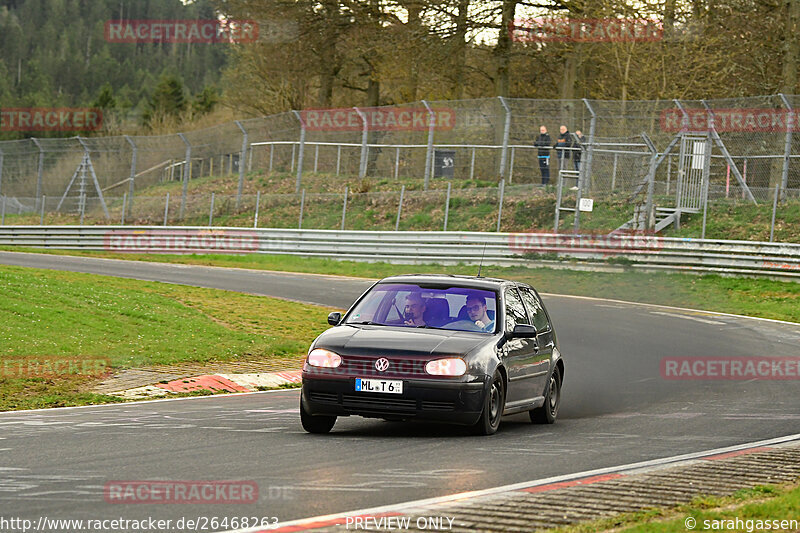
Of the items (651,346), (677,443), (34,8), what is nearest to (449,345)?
(677,443)

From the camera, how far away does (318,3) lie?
44.4 m

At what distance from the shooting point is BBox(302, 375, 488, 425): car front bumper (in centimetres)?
966

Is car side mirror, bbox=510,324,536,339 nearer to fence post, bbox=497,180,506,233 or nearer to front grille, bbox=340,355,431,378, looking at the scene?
front grille, bbox=340,355,431,378

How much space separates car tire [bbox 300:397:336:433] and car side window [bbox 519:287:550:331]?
268cm

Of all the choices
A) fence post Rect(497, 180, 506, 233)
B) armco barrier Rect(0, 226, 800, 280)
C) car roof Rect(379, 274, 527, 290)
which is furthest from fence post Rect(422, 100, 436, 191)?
car roof Rect(379, 274, 527, 290)

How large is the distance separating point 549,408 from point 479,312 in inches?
59.7

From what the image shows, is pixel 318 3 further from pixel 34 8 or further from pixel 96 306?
pixel 34 8

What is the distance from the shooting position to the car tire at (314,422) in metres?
10.1

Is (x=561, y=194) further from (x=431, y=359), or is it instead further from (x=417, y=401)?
(x=417, y=401)

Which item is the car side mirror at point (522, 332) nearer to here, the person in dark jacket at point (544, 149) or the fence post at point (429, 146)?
the person in dark jacket at point (544, 149)

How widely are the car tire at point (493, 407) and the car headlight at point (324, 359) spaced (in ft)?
4.32

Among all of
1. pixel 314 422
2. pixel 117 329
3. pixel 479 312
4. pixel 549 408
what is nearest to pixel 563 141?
pixel 117 329

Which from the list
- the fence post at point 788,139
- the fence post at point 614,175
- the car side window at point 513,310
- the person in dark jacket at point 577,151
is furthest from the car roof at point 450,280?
the fence post at point 614,175

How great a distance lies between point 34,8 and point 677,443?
7786 inches
